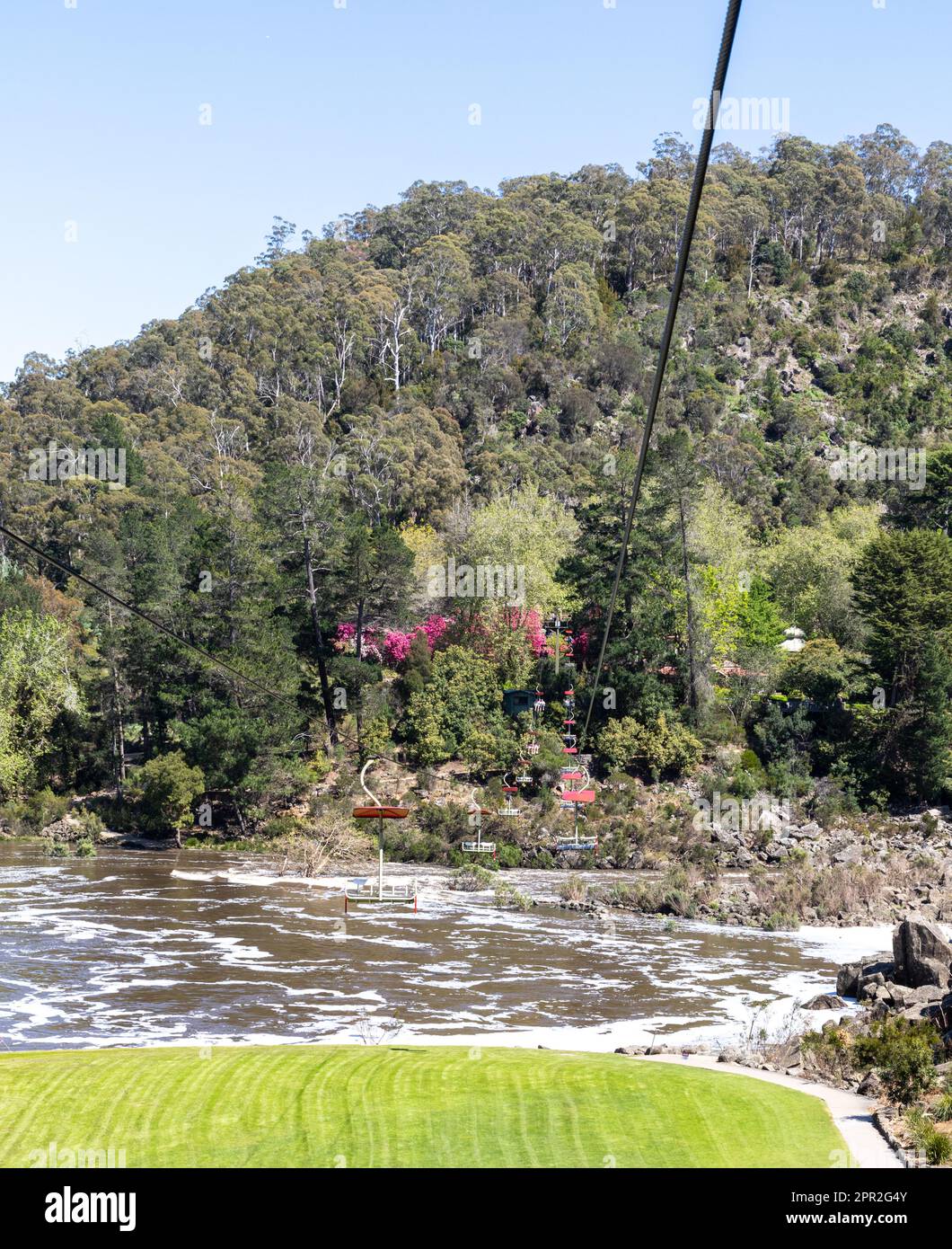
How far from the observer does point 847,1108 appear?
16.3 m

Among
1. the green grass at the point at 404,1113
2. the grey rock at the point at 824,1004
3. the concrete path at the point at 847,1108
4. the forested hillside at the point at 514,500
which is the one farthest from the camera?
the forested hillside at the point at 514,500

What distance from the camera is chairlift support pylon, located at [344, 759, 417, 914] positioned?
1183 inches

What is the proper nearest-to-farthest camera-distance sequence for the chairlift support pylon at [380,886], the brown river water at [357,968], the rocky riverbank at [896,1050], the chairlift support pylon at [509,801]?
the rocky riverbank at [896,1050] → the brown river water at [357,968] → the chairlift support pylon at [380,886] → the chairlift support pylon at [509,801]

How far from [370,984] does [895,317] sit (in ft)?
422

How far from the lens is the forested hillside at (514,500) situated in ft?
193

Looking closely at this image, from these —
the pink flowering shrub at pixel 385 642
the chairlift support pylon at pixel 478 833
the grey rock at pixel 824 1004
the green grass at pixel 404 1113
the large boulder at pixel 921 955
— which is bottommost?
the chairlift support pylon at pixel 478 833

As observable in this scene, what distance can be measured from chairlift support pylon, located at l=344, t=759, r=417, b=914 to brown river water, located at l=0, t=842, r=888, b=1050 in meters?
0.77

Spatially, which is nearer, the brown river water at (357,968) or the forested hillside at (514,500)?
the brown river water at (357,968)

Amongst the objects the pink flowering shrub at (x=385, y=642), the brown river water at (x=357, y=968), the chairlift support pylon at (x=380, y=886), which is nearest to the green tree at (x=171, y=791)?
the brown river water at (x=357, y=968)

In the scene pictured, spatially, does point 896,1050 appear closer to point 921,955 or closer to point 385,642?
point 921,955

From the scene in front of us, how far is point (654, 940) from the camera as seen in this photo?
36000mm

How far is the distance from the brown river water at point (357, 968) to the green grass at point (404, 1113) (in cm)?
509

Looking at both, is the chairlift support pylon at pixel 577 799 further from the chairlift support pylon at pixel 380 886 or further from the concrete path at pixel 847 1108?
the concrete path at pixel 847 1108
